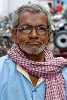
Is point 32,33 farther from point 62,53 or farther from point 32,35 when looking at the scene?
point 62,53

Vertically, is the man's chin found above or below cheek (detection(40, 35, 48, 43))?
below

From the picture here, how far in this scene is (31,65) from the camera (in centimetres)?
299

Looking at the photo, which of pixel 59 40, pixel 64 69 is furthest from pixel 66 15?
pixel 64 69

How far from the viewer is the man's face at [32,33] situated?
2915mm

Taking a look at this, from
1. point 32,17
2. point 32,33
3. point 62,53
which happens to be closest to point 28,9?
point 32,17

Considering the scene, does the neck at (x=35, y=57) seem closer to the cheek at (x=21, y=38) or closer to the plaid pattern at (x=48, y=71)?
the plaid pattern at (x=48, y=71)

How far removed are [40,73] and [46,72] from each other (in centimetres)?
5

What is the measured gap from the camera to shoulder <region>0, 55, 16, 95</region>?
297 cm

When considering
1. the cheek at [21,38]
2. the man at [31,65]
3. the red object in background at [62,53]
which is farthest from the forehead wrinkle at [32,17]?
the red object in background at [62,53]

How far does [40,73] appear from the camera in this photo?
3.01 meters

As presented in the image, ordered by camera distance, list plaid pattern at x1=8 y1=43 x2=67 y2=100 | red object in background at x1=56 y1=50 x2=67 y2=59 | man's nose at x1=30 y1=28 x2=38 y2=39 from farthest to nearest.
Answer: red object in background at x1=56 y1=50 x2=67 y2=59, plaid pattern at x1=8 y1=43 x2=67 y2=100, man's nose at x1=30 y1=28 x2=38 y2=39

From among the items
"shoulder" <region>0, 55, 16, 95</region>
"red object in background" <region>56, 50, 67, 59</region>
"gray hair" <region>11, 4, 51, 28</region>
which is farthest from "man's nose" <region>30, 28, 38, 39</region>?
"red object in background" <region>56, 50, 67, 59</region>

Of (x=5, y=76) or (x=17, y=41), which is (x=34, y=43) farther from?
(x=5, y=76)

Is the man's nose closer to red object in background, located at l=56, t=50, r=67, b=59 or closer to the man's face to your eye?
the man's face
